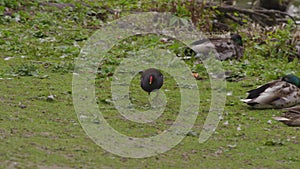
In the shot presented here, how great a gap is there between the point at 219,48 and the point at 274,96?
308 cm

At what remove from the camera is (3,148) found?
548cm

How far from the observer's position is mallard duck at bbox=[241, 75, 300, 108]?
821 centimetres

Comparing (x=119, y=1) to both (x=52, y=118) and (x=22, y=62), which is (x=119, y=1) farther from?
(x=52, y=118)

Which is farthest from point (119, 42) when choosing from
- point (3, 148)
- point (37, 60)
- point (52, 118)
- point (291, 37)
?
point (3, 148)

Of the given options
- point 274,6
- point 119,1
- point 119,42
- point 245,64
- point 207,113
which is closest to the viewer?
point 207,113

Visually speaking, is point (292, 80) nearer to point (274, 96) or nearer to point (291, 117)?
point (274, 96)

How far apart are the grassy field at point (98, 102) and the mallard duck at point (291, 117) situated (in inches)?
4.2

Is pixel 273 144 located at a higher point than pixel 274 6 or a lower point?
higher

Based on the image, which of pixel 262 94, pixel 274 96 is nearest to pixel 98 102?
pixel 262 94

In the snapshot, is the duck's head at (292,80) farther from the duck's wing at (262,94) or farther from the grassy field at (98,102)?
the grassy field at (98,102)

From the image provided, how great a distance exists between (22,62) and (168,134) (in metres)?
3.76

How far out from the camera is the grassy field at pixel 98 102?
5.70m

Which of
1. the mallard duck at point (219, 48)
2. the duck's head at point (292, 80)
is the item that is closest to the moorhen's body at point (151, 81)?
the duck's head at point (292, 80)

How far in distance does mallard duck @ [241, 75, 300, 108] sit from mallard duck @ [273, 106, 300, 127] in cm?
23
